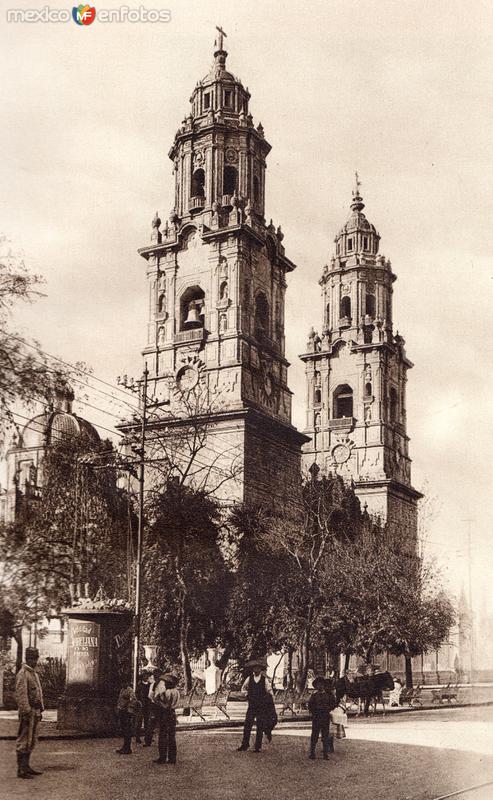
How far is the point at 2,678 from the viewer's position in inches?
341

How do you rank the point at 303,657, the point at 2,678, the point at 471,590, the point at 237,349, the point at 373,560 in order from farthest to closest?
1. the point at 237,349
2. the point at 373,560
3. the point at 303,657
4. the point at 471,590
5. the point at 2,678

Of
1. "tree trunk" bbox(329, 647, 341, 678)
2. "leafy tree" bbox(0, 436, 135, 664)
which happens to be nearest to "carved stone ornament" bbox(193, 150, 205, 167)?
"leafy tree" bbox(0, 436, 135, 664)

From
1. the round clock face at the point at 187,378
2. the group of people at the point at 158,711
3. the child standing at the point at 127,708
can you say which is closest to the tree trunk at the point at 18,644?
the group of people at the point at 158,711

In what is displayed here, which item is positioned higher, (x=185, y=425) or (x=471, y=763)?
(x=185, y=425)

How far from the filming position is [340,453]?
39.9 m

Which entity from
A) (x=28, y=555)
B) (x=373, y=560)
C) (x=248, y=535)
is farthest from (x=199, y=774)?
(x=373, y=560)

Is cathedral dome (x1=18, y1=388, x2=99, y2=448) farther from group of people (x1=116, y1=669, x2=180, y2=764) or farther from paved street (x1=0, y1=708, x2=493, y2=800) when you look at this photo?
paved street (x1=0, y1=708, x2=493, y2=800)

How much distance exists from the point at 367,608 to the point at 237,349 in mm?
9456

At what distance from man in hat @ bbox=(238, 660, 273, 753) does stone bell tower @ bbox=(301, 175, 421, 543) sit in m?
26.8

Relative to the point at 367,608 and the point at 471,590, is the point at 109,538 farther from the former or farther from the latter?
the point at 367,608

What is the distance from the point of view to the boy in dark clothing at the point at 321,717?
9828mm

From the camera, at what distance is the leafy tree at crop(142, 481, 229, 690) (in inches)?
683

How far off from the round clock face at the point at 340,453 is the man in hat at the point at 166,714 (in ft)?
96.2

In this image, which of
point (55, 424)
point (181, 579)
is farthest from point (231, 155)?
point (55, 424)
